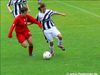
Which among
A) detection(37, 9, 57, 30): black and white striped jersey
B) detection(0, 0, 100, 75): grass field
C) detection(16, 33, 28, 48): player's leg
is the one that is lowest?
detection(0, 0, 100, 75): grass field

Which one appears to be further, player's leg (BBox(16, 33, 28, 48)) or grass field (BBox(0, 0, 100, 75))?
player's leg (BBox(16, 33, 28, 48))

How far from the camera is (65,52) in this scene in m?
16.4

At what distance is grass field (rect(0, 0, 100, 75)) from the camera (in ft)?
44.1

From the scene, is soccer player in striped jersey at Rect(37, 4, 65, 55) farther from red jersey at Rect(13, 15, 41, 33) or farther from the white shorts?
red jersey at Rect(13, 15, 41, 33)

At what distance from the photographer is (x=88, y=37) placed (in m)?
19.8

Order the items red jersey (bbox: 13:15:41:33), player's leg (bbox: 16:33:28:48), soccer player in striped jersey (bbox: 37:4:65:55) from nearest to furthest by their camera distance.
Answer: red jersey (bbox: 13:15:41:33) < player's leg (bbox: 16:33:28:48) < soccer player in striped jersey (bbox: 37:4:65:55)

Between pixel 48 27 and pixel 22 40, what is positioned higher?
pixel 48 27

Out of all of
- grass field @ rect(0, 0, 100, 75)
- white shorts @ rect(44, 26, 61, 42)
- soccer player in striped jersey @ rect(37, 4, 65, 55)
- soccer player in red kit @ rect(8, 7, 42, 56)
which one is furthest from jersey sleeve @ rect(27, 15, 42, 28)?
grass field @ rect(0, 0, 100, 75)

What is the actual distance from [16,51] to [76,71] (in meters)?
4.17

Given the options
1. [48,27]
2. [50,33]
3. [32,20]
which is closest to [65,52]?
[50,33]

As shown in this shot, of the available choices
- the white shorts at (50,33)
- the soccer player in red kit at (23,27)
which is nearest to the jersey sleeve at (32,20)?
the soccer player in red kit at (23,27)

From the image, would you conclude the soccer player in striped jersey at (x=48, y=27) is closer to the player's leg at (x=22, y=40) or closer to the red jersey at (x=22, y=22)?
the red jersey at (x=22, y=22)

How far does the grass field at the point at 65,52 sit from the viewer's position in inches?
529

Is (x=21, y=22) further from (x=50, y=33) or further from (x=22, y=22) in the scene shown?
(x=50, y=33)
